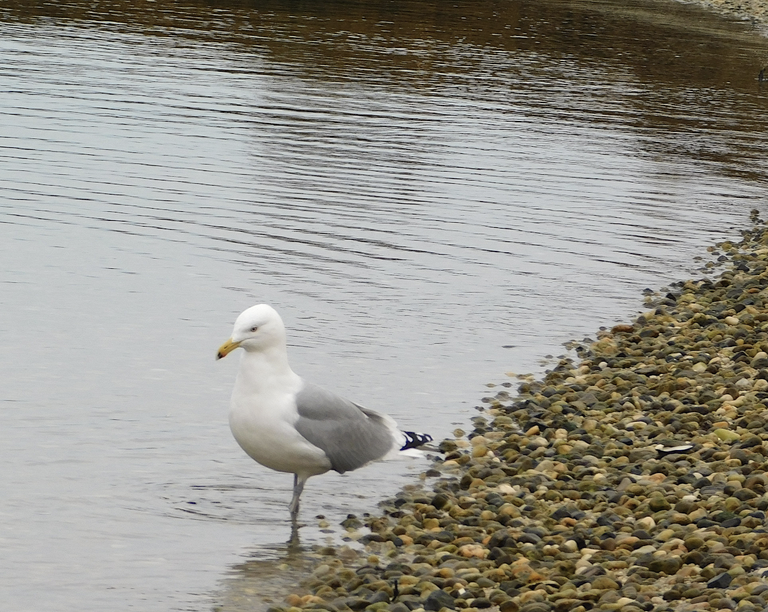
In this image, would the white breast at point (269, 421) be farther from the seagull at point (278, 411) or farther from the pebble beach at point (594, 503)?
the pebble beach at point (594, 503)

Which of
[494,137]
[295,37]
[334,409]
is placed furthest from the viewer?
[295,37]

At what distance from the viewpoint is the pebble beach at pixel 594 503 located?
6.89m

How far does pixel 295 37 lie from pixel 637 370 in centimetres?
3005

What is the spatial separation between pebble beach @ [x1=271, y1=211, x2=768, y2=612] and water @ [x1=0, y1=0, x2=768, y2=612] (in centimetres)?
59

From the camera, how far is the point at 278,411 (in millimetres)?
8133

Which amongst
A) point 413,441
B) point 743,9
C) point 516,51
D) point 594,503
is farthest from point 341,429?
point 743,9

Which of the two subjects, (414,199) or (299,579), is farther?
(414,199)

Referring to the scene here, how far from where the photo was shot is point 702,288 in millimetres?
14719

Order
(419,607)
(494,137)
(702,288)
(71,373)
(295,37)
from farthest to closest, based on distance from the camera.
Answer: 1. (295,37)
2. (494,137)
3. (702,288)
4. (71,373)
5. (419,607)

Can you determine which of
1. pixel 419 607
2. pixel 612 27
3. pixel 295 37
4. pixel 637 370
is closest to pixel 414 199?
pixel 637 370

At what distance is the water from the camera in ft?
29.0

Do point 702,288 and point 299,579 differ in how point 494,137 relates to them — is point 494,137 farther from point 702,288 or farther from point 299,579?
point 299,579

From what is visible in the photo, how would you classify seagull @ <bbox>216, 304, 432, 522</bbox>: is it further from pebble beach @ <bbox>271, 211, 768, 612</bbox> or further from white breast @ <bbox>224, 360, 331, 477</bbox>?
pebble beach @ <bbox>271, 211, 768, 612</bbox>

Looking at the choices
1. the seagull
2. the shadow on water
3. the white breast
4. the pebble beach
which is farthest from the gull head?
the shadow on water
